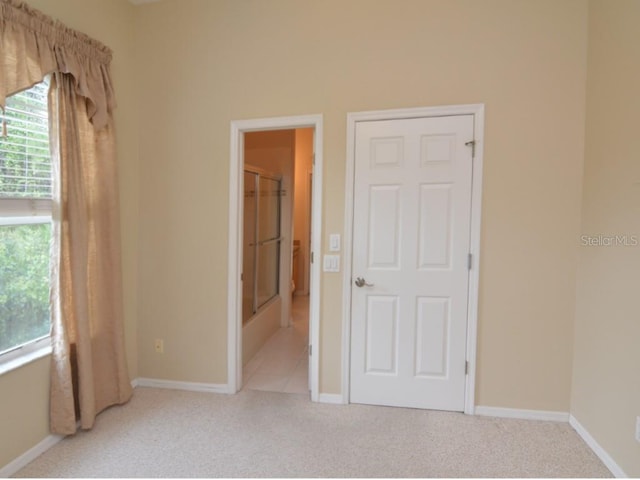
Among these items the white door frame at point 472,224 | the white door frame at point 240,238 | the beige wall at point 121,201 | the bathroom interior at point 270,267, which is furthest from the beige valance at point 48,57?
the white door frame at point 472,224

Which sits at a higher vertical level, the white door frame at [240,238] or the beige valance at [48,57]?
the beige valance at [48,57]

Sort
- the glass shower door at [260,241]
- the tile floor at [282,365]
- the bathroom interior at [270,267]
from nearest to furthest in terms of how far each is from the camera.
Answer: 1. the tile floor at [282,365]
2. the bathroom interior at [270,267]
3. the glass shower door at [260,241]

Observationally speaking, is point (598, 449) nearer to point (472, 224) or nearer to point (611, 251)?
point (611, 251)

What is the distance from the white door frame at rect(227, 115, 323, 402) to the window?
1122 millimetres

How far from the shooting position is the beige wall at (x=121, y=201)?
1805 millimetres

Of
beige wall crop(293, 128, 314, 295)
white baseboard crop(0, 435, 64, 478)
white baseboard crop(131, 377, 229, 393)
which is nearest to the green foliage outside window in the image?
white baseboard crop(0, 435, 64, 478)

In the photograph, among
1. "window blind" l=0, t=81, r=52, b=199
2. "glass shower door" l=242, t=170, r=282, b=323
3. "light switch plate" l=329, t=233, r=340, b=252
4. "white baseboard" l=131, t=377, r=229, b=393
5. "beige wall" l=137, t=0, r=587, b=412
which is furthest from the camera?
"glass shower door" l=242, t=170, r=282, b=323

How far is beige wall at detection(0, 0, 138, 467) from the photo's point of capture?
1.81 meters

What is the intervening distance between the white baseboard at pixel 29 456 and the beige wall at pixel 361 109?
31.6 inches

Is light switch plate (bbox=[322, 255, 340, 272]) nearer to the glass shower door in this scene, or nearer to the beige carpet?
the beige carpet

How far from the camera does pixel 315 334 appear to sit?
2494 millimetres

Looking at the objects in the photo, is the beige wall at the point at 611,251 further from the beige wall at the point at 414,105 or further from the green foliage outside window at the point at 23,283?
the green foliage outside window at the point at 23,283

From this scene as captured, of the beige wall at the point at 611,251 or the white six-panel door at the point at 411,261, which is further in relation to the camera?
the white six-panel door at the point at 411,261

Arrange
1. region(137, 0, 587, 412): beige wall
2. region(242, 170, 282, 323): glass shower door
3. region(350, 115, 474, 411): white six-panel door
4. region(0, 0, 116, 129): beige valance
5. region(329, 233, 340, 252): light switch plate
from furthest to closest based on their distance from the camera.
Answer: region(242, 170, 282, 323): glass shower door, region(329, 233, 340, 252): light switch plate, region(350, 115, 474, 411): white six-panel door, region(137, 0, 587, 412): beige wall, region(0, 0, 116, 129): beige valance
